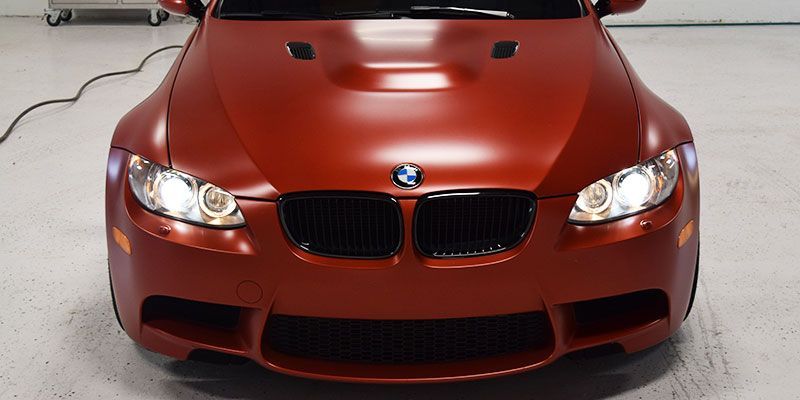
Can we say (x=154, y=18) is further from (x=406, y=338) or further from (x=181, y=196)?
(x=406, y=338)

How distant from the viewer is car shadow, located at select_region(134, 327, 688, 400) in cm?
240

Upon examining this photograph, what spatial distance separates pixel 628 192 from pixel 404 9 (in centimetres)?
106

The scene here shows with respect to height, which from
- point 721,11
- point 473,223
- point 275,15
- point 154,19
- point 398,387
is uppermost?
point 473,223

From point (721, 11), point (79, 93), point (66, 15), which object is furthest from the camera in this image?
point (721, 11)

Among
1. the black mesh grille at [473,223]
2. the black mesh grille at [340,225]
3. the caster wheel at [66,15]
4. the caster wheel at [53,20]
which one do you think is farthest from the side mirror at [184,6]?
the caster wheel at [66,15]

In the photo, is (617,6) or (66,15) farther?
(66,15)

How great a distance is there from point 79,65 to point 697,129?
373 centimetres

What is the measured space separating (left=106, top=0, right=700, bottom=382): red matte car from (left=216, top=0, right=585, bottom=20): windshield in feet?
1.57

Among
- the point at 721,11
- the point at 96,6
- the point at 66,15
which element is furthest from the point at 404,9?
the point at 721,11

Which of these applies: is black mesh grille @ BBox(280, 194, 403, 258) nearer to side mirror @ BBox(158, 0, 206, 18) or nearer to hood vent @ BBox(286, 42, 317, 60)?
hood vent @ BBox(286, 42, 317, 60)

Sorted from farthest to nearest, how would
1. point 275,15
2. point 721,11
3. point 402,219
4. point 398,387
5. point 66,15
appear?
point 721,11 → point 66,15 → point 275,15 → point 398,387 → point 402,219

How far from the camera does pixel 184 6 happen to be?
3227mm

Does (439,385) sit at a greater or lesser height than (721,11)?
greater

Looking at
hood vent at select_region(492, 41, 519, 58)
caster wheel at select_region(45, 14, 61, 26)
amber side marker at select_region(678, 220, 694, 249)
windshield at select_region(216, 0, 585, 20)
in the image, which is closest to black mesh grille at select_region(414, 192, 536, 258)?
amber side marker at select_region(678, 220, 694, 249)
